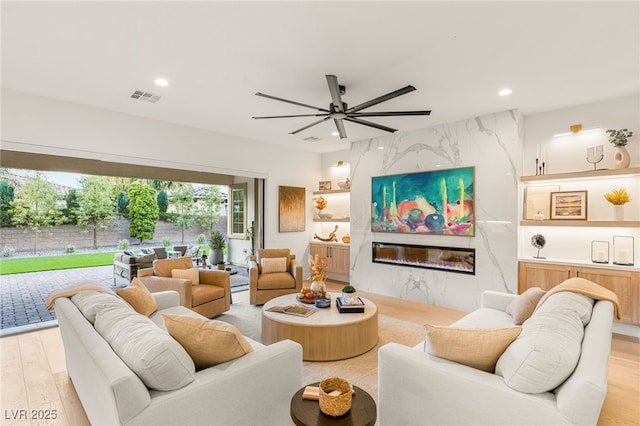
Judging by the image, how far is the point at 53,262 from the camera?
5617 mm

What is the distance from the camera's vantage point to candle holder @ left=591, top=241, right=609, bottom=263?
13.0 ft

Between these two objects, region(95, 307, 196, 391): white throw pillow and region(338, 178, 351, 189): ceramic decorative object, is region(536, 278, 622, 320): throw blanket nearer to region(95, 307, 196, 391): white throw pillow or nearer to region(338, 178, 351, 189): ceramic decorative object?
region(95, 307, 196, 391): white throw pillow

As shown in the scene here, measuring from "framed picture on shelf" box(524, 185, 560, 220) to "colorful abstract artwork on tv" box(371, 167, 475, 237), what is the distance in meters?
0.77

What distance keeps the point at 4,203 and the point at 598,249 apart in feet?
26.2

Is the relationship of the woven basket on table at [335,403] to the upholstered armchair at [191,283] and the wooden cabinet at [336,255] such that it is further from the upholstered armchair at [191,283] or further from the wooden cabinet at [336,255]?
the wooden cabinet at [336,255]

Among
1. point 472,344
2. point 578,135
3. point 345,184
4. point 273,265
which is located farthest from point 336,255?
point 472,344

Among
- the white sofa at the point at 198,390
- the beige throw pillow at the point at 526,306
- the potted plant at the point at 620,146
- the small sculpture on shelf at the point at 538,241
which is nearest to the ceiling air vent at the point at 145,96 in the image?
the white sofa at the point at 198,390

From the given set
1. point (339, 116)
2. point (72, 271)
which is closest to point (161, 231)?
point (72, 271)

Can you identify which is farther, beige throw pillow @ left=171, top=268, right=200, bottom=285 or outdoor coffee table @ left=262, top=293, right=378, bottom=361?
beige throw pillow @ left=171, top=268, right=200, bottom=285

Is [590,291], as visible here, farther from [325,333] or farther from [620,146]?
[620,146]

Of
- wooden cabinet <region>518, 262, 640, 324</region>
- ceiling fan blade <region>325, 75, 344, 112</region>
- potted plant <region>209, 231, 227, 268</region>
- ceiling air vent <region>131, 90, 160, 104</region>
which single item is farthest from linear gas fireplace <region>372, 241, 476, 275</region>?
ceiling air vent <region>131, 90, 160, 104</region>

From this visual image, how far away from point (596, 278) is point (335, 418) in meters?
4.07

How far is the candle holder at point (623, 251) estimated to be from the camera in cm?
382

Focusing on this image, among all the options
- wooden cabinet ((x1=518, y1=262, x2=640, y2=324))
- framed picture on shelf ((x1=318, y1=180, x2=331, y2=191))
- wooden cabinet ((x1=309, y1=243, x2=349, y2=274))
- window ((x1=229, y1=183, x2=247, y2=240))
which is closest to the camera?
wooden cabinet ((x1=518, y1=262, x2=640, y2=324))
